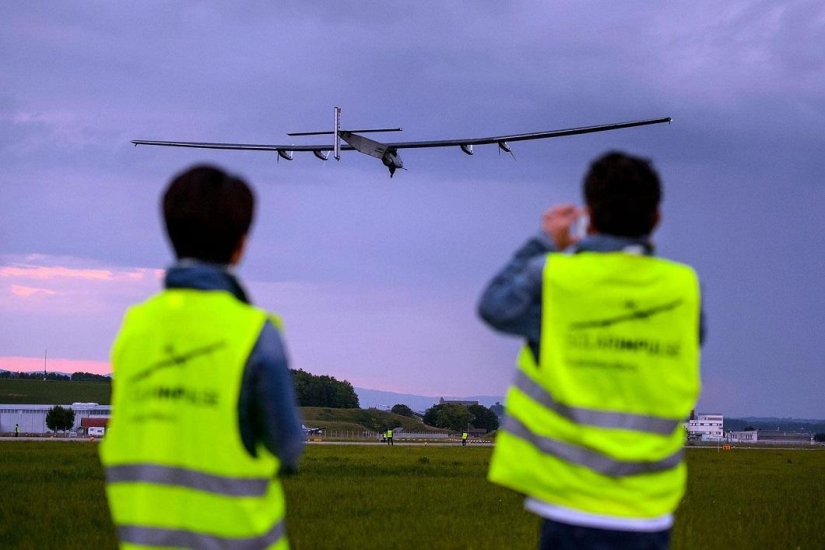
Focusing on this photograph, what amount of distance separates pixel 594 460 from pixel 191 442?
1.26 meters

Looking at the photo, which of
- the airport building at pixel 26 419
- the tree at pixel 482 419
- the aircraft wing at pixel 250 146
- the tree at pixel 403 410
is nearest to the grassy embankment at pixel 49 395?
the airport building at pixel 26 419

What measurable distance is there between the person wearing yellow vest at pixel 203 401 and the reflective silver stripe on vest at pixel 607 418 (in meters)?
0.87

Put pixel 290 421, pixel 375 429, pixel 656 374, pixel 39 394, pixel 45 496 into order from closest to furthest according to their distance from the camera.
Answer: pixel 290 421, pixel 656 374, pixel 45 496, pixel 375 429, pixel 39 394

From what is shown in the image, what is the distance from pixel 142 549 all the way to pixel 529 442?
4.10 ft

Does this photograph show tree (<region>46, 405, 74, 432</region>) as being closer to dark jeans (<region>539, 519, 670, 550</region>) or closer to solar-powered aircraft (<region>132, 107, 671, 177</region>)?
solar-powered aircraft (<region>132, 107, 671, 177</region>)

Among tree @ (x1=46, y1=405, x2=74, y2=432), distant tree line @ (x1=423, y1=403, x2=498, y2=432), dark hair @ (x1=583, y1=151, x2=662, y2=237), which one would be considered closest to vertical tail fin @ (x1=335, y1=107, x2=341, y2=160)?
dark hair @ (x1=583, y1=151, x2=662, y2=237)

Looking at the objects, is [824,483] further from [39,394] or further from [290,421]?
[39,394]

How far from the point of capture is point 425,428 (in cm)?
15088

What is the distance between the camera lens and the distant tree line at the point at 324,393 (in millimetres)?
168250

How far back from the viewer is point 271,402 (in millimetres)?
2943

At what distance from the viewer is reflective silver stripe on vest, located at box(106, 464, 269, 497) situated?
299 centimetres

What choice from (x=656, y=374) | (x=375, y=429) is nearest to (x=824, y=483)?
(x=656, y=374)

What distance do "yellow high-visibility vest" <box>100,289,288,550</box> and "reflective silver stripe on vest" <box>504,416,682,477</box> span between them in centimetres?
87

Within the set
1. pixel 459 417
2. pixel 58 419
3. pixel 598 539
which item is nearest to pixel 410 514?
pixel 598 539
